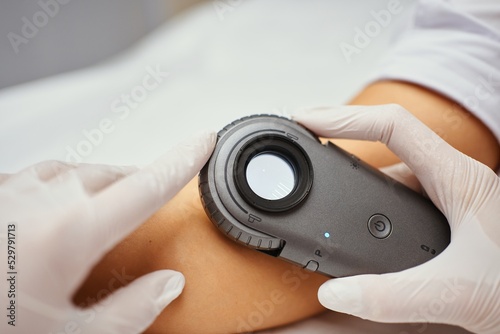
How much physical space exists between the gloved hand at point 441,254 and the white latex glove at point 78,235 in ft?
0.85

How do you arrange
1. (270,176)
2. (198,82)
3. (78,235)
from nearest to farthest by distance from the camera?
(78,235)
(270,176)
(198,82)

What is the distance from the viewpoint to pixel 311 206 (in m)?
0.73

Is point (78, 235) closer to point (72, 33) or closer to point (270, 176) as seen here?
point (270, 176)

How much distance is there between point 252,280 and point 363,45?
3.04ft

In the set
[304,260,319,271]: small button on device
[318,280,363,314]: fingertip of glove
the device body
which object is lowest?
[318,280,363,314]: fingertip of glove

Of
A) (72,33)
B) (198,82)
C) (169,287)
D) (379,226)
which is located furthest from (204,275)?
(72,33)

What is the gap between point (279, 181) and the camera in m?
0.75

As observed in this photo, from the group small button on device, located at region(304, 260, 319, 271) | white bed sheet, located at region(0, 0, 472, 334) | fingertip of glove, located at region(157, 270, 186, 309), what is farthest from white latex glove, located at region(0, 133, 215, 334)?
white bed sheet, located at region(0, 0, 472, 334)

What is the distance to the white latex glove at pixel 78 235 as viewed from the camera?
64 centimetres

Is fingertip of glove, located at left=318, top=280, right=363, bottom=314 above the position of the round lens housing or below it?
below

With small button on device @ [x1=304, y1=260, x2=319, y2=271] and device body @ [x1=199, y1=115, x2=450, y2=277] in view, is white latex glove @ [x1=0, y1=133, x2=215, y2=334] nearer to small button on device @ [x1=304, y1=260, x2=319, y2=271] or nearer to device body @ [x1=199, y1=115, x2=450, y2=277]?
device body @ [x1=199, y1=115, x2=450, y2=277]

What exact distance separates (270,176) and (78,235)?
0.99ft

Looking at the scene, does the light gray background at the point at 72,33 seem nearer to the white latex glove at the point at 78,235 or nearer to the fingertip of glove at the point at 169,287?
the white latex glove at the point at 78,235

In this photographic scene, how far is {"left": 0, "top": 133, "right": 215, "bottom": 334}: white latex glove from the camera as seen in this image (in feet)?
2.10
